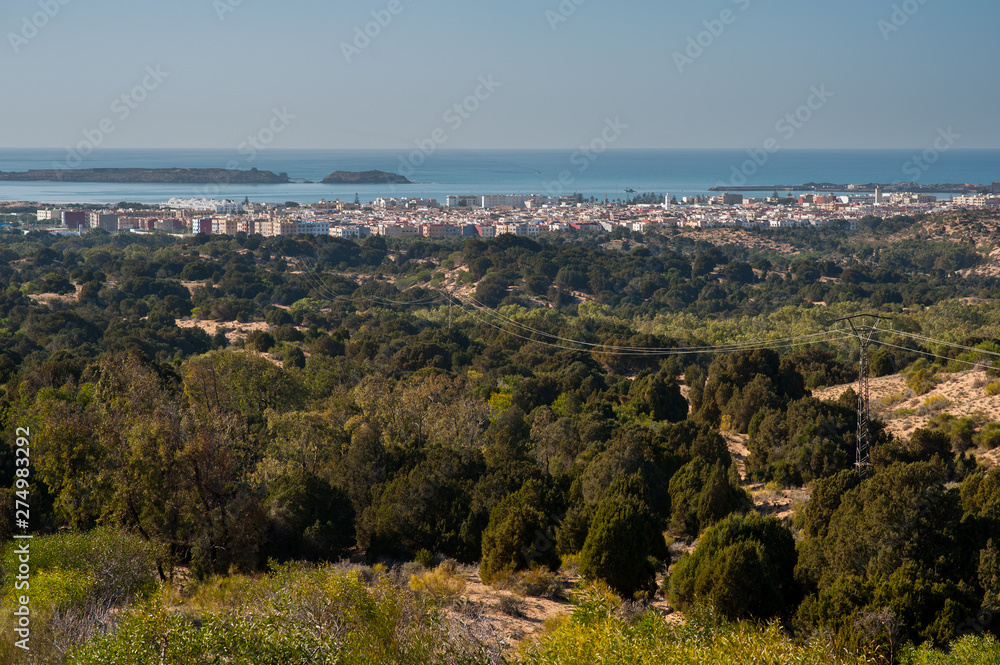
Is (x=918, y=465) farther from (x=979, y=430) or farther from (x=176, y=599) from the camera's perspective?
(x=176, y=599)

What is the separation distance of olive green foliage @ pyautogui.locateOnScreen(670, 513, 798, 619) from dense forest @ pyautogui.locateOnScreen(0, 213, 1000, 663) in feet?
0.13

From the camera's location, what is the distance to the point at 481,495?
50.9ft

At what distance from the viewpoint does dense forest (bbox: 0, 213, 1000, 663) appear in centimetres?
921

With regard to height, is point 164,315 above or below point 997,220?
below

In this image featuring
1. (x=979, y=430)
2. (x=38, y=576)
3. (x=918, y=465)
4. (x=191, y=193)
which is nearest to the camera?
(x=38, y=576)

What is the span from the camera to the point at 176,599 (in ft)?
38.9

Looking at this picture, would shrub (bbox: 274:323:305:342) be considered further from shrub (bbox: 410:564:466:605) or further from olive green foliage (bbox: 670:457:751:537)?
shrub (bbox: 410:564:466:605)

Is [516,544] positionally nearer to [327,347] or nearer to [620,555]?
[620,555]

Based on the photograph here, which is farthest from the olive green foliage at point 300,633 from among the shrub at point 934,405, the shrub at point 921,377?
the shrub at point 921,377

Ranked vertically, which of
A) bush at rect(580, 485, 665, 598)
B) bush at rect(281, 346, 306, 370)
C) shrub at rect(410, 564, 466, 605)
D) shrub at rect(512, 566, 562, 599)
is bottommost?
bush at rect(281, 346, 306, 370)

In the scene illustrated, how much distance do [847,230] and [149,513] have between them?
9439cm

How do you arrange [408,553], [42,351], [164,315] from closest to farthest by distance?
[408,553] → [42,351] → [164,315]

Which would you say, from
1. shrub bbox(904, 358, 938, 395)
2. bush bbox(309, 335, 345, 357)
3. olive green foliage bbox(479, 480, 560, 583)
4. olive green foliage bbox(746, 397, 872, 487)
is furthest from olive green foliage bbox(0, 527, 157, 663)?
bush bbox(309, 335, 345, 357)

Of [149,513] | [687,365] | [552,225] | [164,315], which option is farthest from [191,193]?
[149,513]
